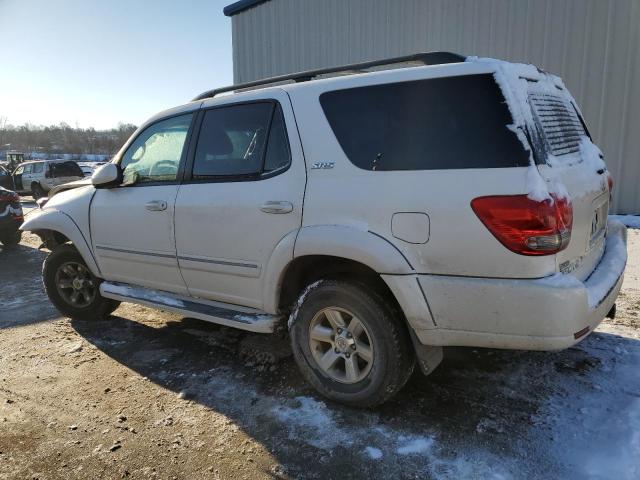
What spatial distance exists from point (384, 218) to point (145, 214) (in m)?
2.07

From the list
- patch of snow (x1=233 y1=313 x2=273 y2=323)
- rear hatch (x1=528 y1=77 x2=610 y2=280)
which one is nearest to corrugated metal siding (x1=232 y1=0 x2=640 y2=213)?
rear hatch (x1=528 y1=77 x2=610 y2=280)

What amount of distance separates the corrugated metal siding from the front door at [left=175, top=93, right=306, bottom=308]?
8.48 m

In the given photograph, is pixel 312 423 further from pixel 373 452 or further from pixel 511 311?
pixel 511 311

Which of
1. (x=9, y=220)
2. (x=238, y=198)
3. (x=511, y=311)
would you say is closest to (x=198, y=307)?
(x=238, y=198)

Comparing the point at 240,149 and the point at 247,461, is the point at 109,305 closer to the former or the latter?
the point at 240,149

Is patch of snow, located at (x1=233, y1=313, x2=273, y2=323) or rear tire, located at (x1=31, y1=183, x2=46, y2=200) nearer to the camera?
patch of snow, located at (x1=233, y1=313, x2=273, y2=323)

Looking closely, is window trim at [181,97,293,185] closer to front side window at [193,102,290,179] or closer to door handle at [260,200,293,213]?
front side window at [193,102,290,179]

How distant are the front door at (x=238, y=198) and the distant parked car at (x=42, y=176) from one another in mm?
17962

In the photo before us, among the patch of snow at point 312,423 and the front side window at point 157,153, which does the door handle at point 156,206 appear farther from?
the patch of snow at point 312,423

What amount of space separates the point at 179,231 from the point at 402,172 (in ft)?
5.84

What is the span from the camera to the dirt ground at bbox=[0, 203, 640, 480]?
2467 mm

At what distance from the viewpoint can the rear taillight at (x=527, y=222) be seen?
2.25 meters

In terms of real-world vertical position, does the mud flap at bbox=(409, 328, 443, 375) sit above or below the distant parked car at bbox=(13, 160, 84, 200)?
below

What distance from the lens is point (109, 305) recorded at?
15.3 feet
